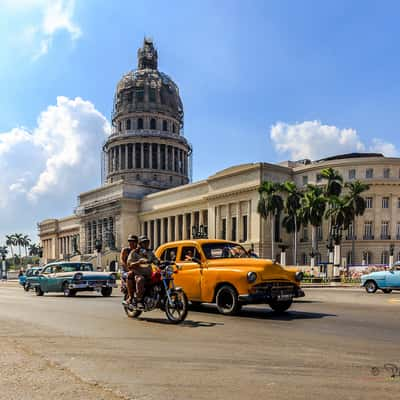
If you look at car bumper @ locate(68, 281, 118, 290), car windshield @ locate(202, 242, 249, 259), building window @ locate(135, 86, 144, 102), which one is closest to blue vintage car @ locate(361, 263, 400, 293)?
car windshield @ locate(202, 242, 249, 259)

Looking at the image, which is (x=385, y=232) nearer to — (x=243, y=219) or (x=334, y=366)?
(x=243, y=219)

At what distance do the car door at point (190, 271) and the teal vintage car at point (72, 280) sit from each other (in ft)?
28.9

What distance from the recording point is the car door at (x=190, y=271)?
11.8m

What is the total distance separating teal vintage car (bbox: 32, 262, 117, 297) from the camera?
20094 millimetres

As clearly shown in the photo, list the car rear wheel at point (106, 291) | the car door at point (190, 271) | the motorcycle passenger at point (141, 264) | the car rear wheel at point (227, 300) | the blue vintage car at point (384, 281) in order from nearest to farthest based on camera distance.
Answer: the motorcycle passenger at point (141, 264) → the car rear wheel at point (227, 300) → the car door at point (190, 271) → the car rear wheel at point (106, 291) → the blue vintage car at point (384, 281)

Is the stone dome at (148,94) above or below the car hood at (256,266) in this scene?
above

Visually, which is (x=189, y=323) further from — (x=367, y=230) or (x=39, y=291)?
(x=367, y=230)

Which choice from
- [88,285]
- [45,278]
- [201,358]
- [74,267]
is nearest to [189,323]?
[201,358]

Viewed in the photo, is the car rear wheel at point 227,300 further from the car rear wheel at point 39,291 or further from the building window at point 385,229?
the building window at point 385,229

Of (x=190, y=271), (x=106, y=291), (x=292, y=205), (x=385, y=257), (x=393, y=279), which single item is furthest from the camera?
(x=385, y=257)

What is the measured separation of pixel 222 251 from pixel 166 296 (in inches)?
103

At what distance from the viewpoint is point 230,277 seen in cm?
1089

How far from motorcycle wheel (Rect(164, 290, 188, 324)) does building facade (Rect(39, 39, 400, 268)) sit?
39776mm

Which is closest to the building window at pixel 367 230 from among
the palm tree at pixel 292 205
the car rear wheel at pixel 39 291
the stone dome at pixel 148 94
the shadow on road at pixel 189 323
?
the palm tree at pixel 292 205
